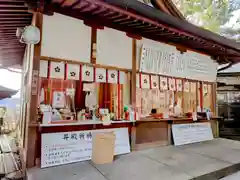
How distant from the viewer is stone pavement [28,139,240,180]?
2.99 meters

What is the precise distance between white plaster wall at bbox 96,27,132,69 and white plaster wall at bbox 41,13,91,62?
1.00 ft

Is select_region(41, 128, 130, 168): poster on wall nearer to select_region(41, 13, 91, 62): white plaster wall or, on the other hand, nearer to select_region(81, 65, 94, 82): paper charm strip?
select_region(81, 65, 94, 82): paper charm strip

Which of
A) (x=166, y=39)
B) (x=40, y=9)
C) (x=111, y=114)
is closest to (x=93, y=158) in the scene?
(x=111, y=114)

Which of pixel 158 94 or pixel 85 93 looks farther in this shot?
pixel 158 94

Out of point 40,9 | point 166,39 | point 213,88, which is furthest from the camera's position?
point 213,88

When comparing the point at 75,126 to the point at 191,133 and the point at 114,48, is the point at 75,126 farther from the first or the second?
the point at 191,133

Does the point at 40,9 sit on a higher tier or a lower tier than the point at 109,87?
higher

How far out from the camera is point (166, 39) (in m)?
5.35

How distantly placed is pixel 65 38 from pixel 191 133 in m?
4.67

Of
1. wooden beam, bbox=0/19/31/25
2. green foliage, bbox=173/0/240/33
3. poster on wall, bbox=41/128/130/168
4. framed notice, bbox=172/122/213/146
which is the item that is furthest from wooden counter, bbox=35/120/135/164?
green foliage, bbox=173/0/240/33

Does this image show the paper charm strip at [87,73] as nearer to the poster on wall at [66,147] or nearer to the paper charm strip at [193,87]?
the poster on wall at [66,147]

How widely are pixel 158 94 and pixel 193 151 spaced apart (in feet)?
6.27

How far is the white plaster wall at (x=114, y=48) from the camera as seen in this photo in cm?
425

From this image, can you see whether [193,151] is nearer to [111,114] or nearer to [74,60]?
[111,114]
